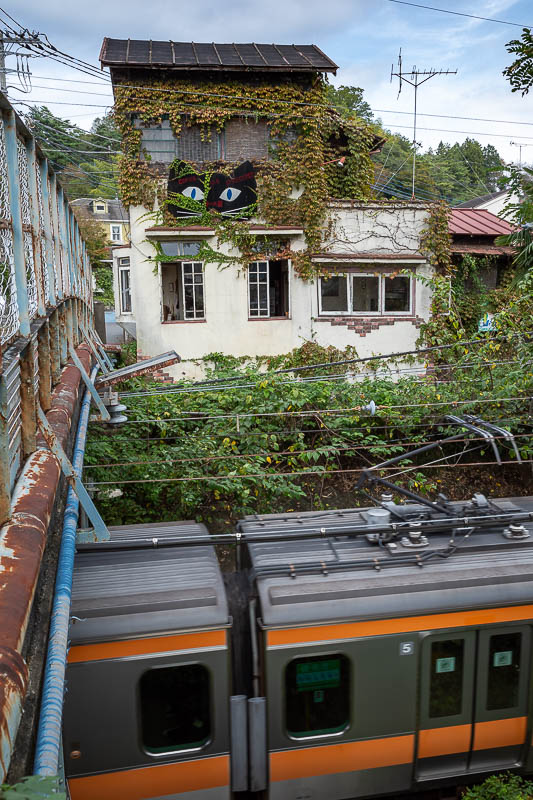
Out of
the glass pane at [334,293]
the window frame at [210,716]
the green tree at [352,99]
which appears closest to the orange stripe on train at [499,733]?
the window frame at [210,716]

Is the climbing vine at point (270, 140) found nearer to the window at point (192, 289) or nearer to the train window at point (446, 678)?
the window at point (192, 289)

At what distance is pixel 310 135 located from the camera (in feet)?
51.3

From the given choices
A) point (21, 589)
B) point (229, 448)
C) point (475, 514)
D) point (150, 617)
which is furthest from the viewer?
point (229, 448)

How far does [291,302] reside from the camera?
53.1 ft

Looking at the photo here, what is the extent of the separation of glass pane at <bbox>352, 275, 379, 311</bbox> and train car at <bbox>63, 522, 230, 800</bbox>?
12.3m

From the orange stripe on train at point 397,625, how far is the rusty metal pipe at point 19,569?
2892 millimetres

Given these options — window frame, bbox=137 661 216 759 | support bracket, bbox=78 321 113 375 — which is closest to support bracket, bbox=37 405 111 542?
window frame, bbox=137 661 216 759

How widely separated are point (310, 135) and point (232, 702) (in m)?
13.9

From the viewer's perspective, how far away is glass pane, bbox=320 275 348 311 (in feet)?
53.8

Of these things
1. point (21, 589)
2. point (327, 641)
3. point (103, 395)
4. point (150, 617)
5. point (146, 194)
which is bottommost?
point (327, 641)

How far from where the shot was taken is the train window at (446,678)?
17.7ft

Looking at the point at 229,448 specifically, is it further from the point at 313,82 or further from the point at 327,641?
the point at 313,82

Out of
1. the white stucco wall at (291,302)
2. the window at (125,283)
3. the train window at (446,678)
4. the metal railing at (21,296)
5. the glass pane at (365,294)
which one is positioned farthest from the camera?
the window at (125,283)

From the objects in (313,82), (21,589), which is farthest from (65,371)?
(313,82)
